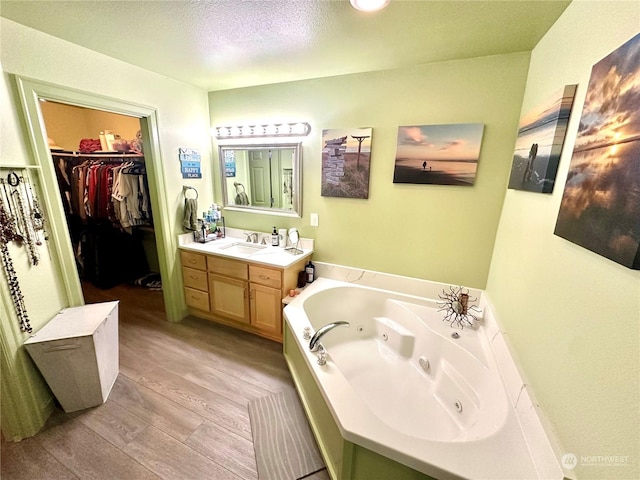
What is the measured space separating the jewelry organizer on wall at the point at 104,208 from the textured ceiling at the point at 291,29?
151 centimetres

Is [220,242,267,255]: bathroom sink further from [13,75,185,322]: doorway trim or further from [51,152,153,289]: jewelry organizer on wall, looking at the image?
[51,152,153,289]: jewelry organizer on wall

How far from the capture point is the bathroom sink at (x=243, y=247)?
2.62 m

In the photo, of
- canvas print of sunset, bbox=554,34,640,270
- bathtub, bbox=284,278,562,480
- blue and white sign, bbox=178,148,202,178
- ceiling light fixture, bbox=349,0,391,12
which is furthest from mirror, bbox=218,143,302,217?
canvas print of sunset, bbox=554,34,640,270

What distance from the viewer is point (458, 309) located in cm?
193

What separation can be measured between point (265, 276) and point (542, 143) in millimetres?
2057

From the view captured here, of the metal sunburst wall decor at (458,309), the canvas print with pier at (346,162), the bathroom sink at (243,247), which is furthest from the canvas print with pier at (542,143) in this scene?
the bathroom sink at (243,247)

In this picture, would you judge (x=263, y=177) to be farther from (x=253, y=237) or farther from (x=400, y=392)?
(x=400, y=392)

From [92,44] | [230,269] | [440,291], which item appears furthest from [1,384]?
[440,291]

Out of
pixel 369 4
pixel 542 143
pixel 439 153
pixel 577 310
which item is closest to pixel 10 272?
pixel 369 4

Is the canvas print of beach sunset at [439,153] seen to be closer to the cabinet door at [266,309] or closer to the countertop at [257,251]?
the countertop at [257,251]

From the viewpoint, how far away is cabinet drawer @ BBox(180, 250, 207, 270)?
2.51m

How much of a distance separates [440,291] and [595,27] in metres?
1.72

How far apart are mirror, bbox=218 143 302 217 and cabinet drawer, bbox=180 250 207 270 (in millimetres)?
671

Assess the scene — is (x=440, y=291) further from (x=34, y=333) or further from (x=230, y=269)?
(x=34, y=333)
